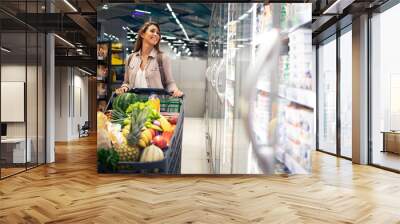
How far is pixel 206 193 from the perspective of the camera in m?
5.28

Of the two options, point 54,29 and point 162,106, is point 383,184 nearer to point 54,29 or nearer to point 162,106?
point 162,106

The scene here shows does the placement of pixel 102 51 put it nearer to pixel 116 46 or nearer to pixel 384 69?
pixel 116 46

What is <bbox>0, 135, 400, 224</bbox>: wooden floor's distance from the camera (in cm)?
406

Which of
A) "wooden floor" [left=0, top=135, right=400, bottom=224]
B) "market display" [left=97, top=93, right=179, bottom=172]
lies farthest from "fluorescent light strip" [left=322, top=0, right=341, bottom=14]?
"market display" [left=97, top=93, right=179, bottom=172]

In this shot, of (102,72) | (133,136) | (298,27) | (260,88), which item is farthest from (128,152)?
(298,27)

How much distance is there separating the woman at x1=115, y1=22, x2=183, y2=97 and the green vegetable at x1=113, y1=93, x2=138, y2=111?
0.32ft

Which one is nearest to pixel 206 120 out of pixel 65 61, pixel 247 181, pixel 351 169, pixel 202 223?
pixel 247 181

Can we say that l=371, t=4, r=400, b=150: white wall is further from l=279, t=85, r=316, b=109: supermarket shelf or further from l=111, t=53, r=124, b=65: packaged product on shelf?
l=111, t=53, r=124, b=65: packaged product on shelf

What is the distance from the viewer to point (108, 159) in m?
6.42

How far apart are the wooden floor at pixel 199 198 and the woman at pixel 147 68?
150 cm

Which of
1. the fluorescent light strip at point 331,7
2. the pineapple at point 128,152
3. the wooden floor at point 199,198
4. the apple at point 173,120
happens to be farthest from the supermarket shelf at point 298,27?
the pineapple at point 128,152

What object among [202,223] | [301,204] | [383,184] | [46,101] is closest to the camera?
[202,223]

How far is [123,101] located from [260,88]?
7.16 ft

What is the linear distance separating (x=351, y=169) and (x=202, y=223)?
4.81 metres
